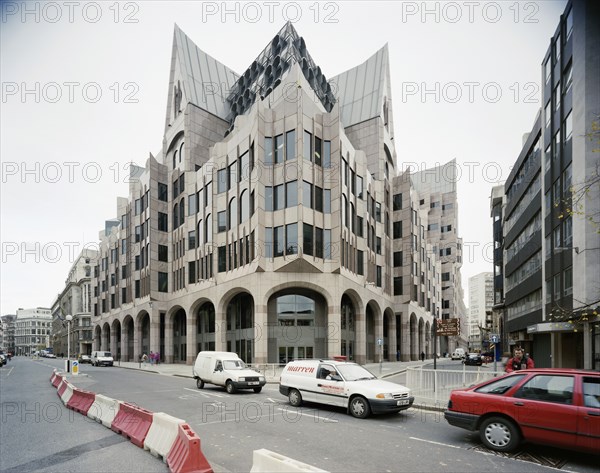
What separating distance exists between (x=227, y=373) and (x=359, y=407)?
315 inches

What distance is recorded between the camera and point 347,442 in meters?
9.19

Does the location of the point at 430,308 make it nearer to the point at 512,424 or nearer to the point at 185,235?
the point at 185,235

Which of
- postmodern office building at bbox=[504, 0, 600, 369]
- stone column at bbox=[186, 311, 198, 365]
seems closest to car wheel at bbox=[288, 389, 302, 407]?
postmodern office building at bbox=[504, 0, 600, 369]

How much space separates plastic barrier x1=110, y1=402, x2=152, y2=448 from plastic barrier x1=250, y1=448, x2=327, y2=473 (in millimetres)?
4336

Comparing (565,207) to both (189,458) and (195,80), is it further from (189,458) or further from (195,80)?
(195,80)

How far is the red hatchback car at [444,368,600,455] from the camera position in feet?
25.1

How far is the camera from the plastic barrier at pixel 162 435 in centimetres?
770

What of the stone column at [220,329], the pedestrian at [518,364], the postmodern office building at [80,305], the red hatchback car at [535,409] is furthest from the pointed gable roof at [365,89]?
the postmodern office building at [80,305]

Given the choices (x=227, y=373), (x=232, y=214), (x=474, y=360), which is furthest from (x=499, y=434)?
(x=474, y=360)

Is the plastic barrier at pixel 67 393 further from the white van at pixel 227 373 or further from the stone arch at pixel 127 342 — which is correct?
the stone arch at pixel 127 342

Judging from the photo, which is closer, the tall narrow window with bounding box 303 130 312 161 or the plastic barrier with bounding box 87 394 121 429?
the plastic barrier with bounding box 87 394 121 429

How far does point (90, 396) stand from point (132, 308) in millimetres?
46712

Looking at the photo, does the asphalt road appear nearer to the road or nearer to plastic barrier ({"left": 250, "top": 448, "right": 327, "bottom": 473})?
the road

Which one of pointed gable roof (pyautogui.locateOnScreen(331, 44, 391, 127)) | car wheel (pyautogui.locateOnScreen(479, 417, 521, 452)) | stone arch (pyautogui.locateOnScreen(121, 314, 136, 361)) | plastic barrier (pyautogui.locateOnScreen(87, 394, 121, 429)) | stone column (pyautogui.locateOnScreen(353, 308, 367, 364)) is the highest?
pointed gable roof (pyautogui.locateOnScreen(331, 44, 391, 127))
